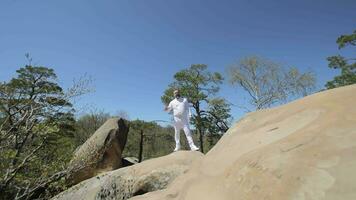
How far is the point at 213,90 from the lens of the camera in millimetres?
26453

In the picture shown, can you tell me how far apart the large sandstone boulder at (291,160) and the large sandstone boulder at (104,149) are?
317 inches

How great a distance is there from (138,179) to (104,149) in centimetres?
502

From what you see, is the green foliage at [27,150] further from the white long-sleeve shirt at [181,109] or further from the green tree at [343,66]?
the green tree at [343,66]

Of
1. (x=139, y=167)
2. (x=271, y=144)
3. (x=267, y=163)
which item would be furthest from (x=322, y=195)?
(x=139, y=167)

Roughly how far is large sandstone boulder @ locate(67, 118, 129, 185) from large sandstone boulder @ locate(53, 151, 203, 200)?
2.31 meters

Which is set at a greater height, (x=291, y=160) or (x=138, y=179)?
(x=291, y=160)

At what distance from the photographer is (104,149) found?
12.2 meters

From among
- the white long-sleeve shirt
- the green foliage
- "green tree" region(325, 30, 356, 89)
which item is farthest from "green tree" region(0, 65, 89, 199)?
"green tree" region(325, 30, 356, 89)

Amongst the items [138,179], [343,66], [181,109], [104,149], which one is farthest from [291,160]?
[343,66]

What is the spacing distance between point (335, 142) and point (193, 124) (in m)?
22.4

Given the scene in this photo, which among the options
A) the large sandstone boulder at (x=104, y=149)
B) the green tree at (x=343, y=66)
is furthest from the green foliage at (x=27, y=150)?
the green tree at (x=343, y=66)

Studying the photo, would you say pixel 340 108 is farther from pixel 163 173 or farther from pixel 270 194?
pixel 163 173

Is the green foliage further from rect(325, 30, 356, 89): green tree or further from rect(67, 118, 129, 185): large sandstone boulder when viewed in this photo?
rect(325, 30, 356, 89): green tree

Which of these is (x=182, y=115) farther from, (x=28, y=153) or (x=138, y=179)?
(x=28, y=153)
